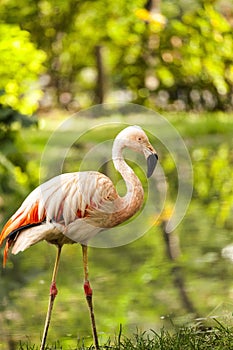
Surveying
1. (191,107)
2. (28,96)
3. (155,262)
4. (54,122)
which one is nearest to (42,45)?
(54,122)

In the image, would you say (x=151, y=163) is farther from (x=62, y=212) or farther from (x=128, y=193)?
(x=62, y=212)

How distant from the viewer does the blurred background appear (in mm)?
6078

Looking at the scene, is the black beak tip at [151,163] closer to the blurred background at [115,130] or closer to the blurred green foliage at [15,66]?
the blurred background at [115,130]

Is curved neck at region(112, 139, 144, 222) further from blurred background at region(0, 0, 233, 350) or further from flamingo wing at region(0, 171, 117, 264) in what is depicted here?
blurred background at region(0, 0, 233, 350)

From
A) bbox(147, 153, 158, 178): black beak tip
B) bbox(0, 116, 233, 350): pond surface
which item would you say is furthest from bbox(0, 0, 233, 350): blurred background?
bbox(147, 153, 158, 178): black beak tip

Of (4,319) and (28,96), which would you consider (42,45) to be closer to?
(28,96)

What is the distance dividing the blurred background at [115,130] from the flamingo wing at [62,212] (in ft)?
4.27

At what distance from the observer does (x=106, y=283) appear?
6.80m

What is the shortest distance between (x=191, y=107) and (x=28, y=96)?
24.6 feet

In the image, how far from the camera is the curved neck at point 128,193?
3.95 m

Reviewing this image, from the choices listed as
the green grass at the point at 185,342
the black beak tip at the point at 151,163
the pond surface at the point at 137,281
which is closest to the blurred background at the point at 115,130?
the pond surface at the point at 137,281

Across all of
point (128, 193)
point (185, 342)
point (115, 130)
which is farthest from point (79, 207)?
point (115, 130)

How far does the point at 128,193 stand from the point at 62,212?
29cm

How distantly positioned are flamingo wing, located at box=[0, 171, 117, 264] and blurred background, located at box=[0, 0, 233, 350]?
130 cm
